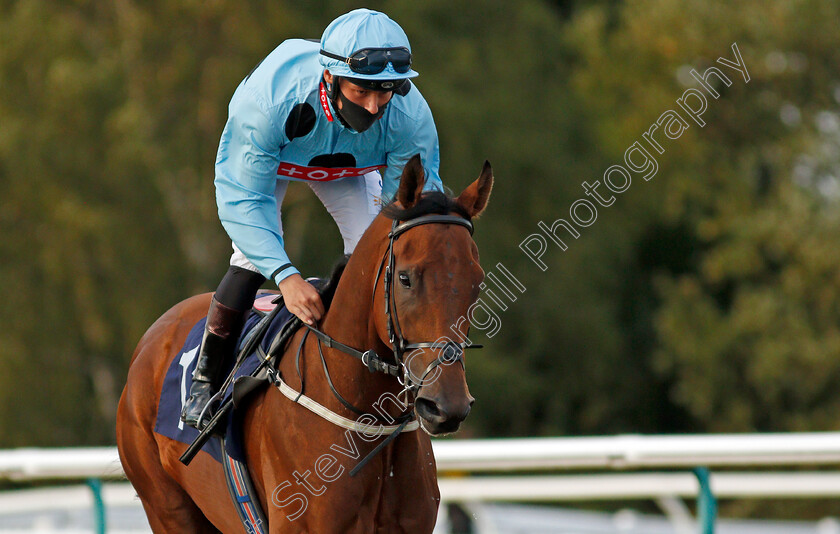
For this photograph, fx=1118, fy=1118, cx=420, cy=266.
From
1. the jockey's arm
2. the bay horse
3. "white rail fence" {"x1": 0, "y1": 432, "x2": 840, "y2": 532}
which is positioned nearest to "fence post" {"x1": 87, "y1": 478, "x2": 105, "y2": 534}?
"white rail fence" {"x1": 0, "y1": 432, "x2": 840, "y2": 532}

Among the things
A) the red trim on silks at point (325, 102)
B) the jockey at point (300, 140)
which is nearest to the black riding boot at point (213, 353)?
the jockey at point (300, 140)

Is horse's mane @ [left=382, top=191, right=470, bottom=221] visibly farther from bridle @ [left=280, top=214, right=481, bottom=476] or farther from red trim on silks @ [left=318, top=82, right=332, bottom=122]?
red trim on silks @ [left=318, top=82, right=332, bottom=122]

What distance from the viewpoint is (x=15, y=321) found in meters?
17.1

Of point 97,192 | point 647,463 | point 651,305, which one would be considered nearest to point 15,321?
point 97,192

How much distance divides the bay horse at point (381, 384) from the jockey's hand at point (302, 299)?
4 centimetres

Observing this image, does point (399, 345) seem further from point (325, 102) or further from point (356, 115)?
point (325, 102)

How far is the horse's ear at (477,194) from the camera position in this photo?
3342 mm

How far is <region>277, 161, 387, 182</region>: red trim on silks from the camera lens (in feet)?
12.7

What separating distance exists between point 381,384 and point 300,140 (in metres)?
0.88

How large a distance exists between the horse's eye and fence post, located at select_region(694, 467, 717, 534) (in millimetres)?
2414

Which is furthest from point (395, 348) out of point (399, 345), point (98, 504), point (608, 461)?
point (98, 504)

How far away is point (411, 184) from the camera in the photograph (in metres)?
3.22

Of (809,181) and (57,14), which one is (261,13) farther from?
(809,181)

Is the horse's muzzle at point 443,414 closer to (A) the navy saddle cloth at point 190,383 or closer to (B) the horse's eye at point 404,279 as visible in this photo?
(B) the horse's eye at point 404,279
